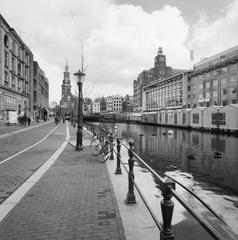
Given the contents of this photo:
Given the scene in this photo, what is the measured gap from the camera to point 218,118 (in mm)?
44312

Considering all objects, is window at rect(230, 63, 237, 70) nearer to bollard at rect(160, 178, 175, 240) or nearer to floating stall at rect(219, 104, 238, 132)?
floating stall at rect(219, 104, 238, 132)

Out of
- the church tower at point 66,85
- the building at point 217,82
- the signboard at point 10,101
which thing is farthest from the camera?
the church tower at point 66,85

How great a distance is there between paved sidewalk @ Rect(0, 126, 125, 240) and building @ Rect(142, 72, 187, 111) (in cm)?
8176

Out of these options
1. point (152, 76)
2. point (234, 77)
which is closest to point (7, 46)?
point (234, 77)

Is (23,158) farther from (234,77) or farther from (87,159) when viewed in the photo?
(234,77)

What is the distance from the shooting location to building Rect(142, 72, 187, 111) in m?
89.9

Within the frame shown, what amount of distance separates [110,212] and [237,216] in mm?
3871

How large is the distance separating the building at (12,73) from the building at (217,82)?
52.2 m

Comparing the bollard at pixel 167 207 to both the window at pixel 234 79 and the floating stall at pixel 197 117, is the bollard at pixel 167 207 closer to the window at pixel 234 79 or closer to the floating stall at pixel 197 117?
the floating stall at pixel 197 117

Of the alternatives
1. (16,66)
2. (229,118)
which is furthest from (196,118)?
(16,66)

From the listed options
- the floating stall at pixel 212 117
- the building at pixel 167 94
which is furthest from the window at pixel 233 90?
the building at pixel 167 94

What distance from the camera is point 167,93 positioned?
345 ft

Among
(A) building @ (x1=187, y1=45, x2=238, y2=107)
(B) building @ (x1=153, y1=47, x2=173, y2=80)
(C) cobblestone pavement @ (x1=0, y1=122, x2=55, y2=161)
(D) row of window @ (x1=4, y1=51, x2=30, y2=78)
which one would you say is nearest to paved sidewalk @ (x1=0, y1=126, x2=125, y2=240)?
(C) cobblestone pavement @ (x1=0, y1=122, x2=55, y2=161)

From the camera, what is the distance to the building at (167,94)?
295 feet
